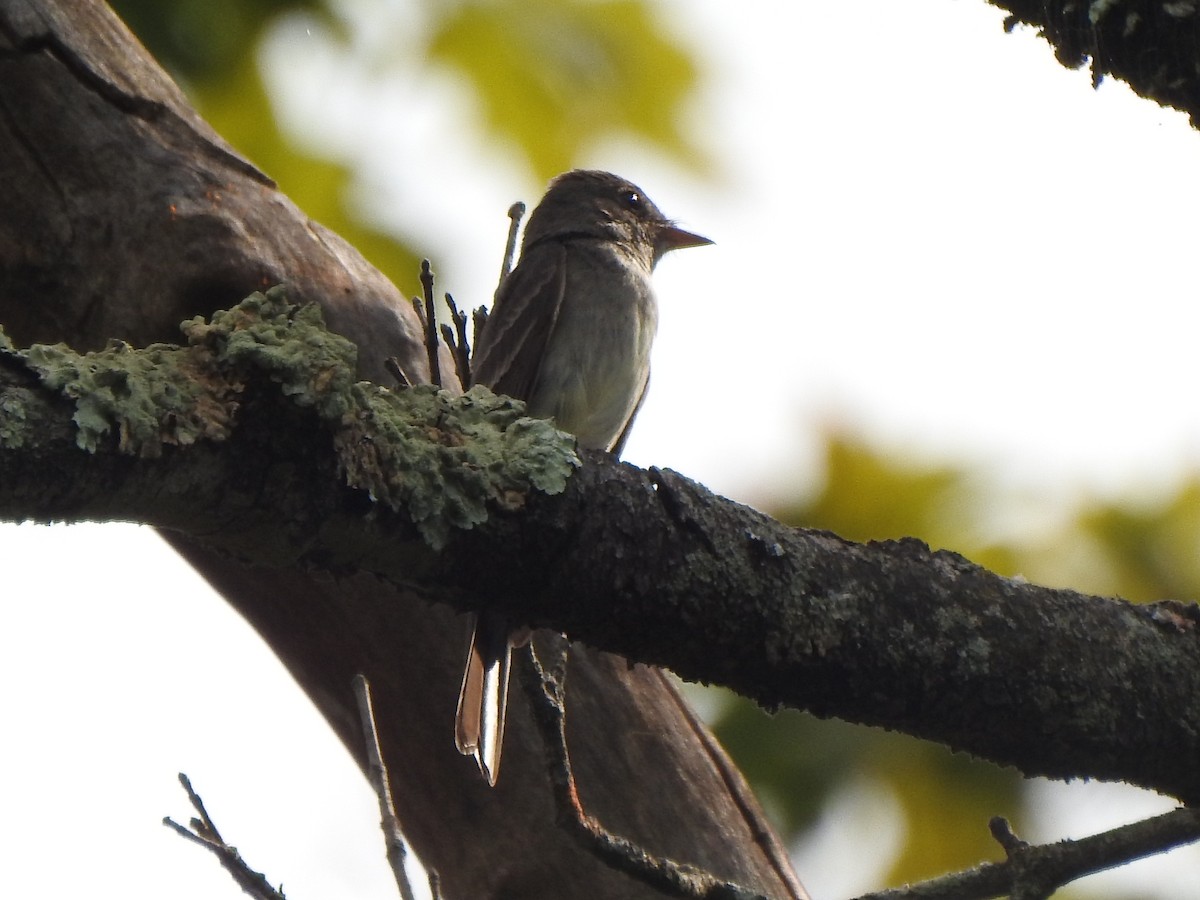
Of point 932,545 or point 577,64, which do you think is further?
point 932,545

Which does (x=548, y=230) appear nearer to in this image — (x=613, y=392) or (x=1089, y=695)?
(x=613, y=392)

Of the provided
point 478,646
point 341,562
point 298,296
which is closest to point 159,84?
point 298,296

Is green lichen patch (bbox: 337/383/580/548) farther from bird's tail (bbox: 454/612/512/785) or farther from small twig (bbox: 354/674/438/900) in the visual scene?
bird's tail (bbox: 454/612/512/785)

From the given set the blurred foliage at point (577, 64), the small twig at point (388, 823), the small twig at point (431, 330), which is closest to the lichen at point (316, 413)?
the small twig at point (388, 823)

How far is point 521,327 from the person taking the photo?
5.48 metres

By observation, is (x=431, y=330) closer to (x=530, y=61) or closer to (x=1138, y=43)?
(x=530, y=61)

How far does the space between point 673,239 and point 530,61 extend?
8.66ft

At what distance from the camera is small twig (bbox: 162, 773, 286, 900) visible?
2.31m

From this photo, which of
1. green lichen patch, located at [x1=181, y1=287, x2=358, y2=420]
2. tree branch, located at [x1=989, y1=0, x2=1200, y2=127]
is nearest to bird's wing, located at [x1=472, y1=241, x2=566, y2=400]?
green lichen patch, located at [x1=181, y1=287, x2=358, y2=420]

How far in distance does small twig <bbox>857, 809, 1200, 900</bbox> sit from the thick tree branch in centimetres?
19

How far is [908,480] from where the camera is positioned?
4.75 metres

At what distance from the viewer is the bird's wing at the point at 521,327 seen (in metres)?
5.27

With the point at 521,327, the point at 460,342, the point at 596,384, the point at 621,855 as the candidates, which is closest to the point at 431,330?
the point at 460,342

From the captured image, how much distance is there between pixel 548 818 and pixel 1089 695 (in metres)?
1.63
